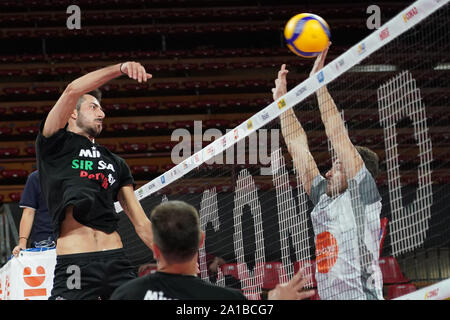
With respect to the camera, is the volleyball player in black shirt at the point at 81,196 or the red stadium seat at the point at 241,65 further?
the red stadium seat at the point at 241,65

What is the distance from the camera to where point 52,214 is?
12.7ft

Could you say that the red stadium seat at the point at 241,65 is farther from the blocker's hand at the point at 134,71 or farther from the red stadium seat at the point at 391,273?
the blocker's hand at the point at 134,71

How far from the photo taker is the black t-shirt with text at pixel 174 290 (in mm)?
2416

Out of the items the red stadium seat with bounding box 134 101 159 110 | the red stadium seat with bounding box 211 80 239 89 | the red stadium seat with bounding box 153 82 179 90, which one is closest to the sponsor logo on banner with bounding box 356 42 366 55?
the red stadium seat with bounding box 134 101 159 110

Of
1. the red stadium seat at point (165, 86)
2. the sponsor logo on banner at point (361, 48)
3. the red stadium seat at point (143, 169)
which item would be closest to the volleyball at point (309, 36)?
the sponsor logo on banner at point (361, 48)

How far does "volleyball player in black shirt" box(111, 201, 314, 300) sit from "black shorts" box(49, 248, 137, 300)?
1.29 metres

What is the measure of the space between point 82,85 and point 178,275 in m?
1.56

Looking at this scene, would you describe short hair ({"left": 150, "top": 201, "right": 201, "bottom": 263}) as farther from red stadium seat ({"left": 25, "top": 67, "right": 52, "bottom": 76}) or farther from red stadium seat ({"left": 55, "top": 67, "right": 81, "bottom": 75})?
red stadium seat ({"left": 25, "top": 67, "right": 52, "bottom": 76})

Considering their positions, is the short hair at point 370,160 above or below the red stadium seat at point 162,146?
below

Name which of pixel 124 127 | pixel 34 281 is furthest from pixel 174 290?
pixel 124 127

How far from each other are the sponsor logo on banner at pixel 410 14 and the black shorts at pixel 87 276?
2151 millimetres

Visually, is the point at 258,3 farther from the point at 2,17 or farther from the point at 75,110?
the point at 75,110
